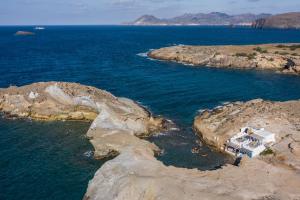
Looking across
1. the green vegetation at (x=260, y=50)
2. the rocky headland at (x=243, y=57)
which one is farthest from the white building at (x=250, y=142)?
the green vegetation at (x=260, y=50)

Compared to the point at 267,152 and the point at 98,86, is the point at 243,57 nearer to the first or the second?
the point at 98,86

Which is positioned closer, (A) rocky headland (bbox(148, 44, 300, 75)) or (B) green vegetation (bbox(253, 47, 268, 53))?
(A) rocky headland (bbox(148, 44, 300, 75))

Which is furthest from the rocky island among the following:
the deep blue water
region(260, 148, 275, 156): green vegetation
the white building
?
the deep blue water

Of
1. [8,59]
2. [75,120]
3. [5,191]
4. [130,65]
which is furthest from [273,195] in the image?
[8,59]

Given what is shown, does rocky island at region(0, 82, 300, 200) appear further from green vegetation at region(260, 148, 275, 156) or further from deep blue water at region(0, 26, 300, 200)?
deep blue water at region(0, 26, 300, 200)

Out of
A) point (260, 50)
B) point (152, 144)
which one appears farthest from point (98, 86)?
point (260, 50)

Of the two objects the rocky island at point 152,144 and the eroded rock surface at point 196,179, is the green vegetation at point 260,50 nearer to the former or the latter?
the rocky island at point 152,144
